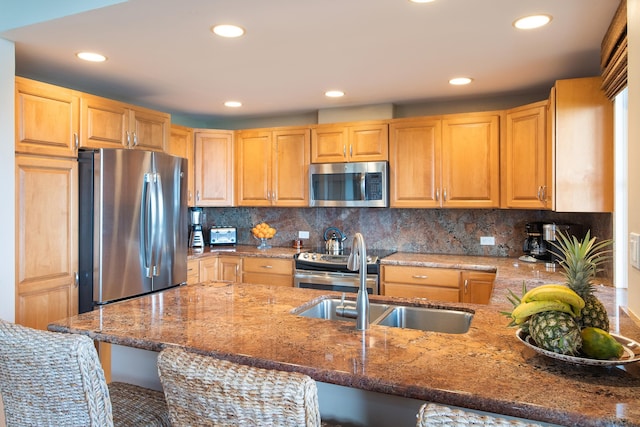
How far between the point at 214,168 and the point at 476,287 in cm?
276

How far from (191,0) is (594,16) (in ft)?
6.18

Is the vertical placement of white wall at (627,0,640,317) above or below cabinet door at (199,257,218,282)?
above

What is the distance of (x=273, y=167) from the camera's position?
172 inches

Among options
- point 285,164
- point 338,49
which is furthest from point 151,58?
A: point 285,164

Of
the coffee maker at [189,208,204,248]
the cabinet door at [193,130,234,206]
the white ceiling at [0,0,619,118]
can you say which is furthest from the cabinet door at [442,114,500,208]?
the coffee maker at [189,208,204,248]

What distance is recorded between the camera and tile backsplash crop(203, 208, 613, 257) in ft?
12.5

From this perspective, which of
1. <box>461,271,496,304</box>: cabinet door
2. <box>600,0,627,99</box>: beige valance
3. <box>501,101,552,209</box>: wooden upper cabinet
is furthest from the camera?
<box>461,271,496,304</box>: cabinet door

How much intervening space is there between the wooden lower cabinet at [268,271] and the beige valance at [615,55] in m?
2.75

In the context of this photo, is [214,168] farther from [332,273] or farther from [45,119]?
[45,119]

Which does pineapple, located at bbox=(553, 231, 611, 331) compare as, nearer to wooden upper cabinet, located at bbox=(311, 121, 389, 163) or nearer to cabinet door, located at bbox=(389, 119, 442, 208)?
cabinet door, located at bbox=(389, 119, 442, 208)

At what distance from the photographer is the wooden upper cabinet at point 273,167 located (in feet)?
14.0

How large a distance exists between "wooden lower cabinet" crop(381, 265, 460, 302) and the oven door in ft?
0.33

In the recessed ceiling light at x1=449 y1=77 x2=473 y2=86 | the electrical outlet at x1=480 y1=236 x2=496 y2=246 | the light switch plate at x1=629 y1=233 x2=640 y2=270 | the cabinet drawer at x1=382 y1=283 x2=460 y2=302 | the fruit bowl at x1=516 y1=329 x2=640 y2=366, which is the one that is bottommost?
the cabinet drawer at x1=382 y1=283 x2=460 y2=302

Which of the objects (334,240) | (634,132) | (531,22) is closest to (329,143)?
(334,240)
